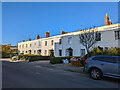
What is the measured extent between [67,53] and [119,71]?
1779 cm

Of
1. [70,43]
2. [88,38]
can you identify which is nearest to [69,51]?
[70,43]

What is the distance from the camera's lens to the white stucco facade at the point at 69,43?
59.6 ft

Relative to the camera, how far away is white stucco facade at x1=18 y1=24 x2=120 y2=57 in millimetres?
18156

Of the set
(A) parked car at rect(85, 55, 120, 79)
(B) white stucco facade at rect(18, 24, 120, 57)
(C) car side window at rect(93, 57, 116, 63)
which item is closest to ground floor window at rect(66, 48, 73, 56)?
(B) white stucco facade at rect(18, 24, 120, 57)

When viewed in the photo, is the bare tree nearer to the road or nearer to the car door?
the car door

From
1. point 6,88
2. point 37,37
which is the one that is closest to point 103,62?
point 6,88

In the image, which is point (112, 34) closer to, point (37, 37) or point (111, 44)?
point (111, 44)

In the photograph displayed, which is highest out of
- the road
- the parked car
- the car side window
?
the car side window

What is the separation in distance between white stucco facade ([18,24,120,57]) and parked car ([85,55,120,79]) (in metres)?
11.6

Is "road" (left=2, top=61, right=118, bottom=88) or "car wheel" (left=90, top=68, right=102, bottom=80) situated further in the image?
"car wheel" (left=90, top=68, right=102, bottom=80)

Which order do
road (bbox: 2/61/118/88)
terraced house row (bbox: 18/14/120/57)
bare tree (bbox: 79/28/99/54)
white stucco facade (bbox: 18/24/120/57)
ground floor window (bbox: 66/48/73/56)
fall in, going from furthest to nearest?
ground floor window (bbox: 66/48/73/56), white stucco facade (bbox: 18/24/120/57), terraced house row (bbox: 18/14/120/57), bare tree (bbox: 79/28/99/54), road (bbox: 2/61/118/88)

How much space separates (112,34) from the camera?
1805cm

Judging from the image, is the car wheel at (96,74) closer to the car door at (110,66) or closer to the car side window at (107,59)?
the car door at (110,66)

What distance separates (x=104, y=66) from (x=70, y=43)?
1689 cm
